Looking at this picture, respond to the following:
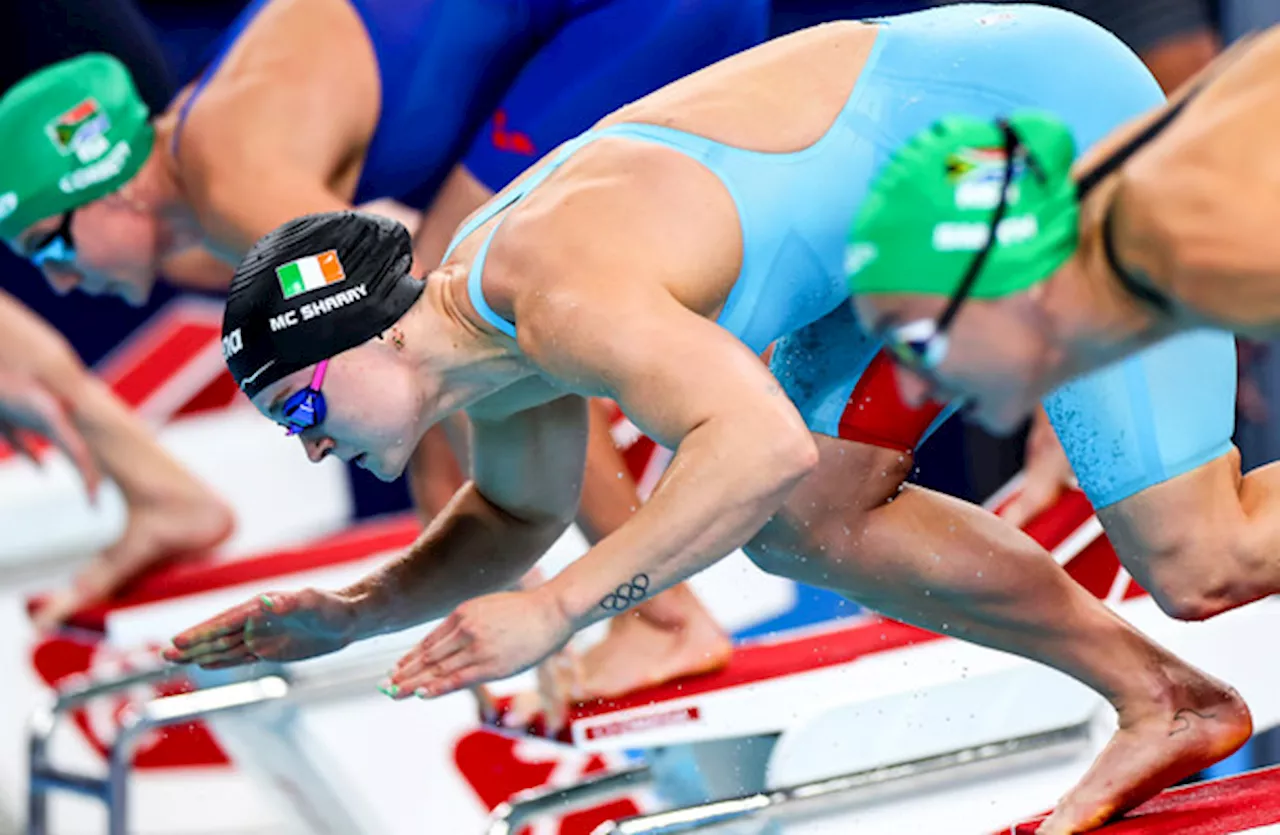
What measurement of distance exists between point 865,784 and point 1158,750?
57 centimetres

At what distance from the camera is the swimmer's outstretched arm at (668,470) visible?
184cm

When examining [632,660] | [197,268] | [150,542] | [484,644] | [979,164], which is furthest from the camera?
[150,542]

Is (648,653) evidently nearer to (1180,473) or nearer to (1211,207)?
(1180,473)

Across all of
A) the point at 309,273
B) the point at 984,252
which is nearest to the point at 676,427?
the point at 984,252

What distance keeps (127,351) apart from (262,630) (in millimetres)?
4249

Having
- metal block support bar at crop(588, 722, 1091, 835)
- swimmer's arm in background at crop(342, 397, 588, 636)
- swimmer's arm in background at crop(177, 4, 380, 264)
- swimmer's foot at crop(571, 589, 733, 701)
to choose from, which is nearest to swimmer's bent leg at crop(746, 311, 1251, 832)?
swimmer's arm in background at crop(342, 397, 588, 636)

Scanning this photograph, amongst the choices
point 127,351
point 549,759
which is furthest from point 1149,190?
point 127,351

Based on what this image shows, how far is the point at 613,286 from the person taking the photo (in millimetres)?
Result: 1880

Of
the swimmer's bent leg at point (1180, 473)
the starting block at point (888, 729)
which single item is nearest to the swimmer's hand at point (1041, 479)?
the starting block at point (888, 729)

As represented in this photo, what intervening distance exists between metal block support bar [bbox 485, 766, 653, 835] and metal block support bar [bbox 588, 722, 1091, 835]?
0.07 metres

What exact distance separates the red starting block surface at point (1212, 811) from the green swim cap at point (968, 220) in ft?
3.12

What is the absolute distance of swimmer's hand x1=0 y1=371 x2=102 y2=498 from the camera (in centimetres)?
449

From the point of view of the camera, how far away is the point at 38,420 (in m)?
4.51

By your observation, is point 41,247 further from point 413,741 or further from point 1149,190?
point 1149,190
